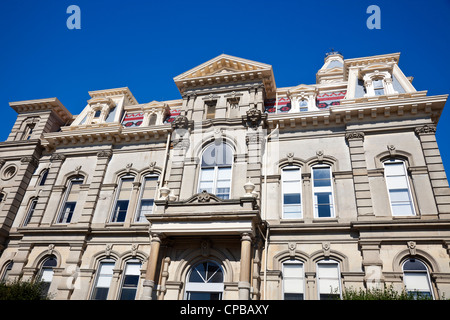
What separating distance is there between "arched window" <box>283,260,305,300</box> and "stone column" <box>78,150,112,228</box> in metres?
10.8

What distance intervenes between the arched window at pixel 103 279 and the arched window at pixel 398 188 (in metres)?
14.1

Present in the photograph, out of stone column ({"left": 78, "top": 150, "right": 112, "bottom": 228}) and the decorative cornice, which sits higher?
the decorative cornice

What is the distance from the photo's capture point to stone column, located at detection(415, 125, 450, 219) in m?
14.6

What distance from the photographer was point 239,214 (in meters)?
14.6

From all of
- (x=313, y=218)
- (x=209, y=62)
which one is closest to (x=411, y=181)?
(x=313, y=218)

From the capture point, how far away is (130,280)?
16969mm

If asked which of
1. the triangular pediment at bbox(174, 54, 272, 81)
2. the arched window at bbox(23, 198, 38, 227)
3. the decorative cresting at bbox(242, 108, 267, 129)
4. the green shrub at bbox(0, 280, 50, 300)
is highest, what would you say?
the triangular pediment at bbox(174, 54, 272, 81)

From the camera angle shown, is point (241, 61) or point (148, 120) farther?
point (148, 120)

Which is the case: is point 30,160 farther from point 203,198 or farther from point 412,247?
point 412,247

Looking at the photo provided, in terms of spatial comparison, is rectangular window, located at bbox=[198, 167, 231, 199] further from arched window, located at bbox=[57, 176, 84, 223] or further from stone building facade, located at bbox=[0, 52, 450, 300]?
arched window, located at bbox=[57, 176, 84, 223]

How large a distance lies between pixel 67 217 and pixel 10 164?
268 inches

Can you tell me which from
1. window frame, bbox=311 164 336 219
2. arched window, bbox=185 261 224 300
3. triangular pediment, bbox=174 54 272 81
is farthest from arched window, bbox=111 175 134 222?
window frame, bbox=311 164 336 219

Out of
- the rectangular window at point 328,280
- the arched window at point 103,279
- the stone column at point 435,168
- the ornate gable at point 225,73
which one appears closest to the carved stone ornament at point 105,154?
the ornate gable at point 225,73
